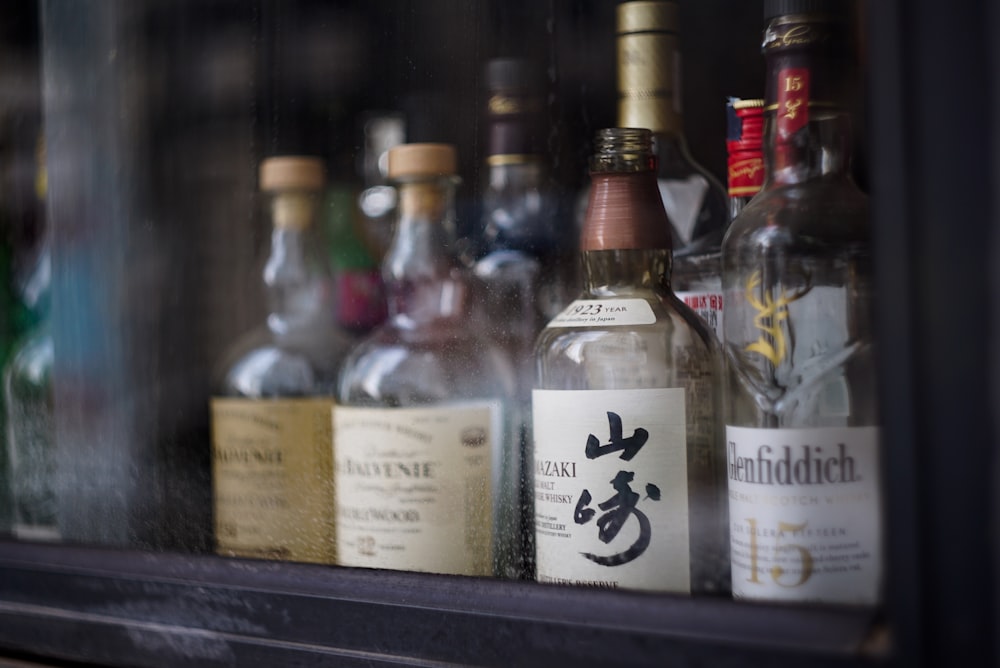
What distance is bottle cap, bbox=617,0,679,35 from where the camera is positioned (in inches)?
25.0

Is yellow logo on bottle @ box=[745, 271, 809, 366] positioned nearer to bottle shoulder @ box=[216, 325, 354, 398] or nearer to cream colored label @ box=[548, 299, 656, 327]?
cream colored label @ box=[548, 299, 656, 327]

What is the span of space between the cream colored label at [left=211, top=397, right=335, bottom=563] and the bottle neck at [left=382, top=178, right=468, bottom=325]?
0.10m

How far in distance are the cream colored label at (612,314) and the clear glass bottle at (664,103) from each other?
0.21ft

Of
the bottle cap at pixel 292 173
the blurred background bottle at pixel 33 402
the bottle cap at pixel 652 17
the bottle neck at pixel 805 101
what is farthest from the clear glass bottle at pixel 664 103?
the blurred background bottle at pixel 33 402

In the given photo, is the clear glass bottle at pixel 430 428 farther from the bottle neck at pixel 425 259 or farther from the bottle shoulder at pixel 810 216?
the bottle shoulder at pixel 810 216

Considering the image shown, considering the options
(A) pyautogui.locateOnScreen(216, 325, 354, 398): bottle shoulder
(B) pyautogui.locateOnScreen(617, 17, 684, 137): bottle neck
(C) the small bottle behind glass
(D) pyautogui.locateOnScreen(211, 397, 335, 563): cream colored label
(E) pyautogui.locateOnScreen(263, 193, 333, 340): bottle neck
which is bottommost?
(D) pyautogui.locateOnScreen(211, 397, 335, 563): cream colored label

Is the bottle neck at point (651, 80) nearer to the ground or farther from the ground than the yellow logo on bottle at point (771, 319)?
farther from the ground

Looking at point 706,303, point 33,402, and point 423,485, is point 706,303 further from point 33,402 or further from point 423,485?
point 33,402

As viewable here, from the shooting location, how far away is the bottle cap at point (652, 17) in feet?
2.09

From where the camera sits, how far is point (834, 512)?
0.48 meters

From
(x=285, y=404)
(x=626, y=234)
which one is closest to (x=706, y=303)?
(x=626, y=234)

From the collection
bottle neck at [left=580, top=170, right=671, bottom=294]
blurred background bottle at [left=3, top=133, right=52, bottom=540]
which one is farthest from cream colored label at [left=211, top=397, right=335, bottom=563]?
bottle neck at [left=580, top=170, right=671, bottom=294]

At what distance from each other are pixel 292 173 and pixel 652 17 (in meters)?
0.28

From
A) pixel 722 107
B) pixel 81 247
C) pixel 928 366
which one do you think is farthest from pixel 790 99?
pixel 81 247
